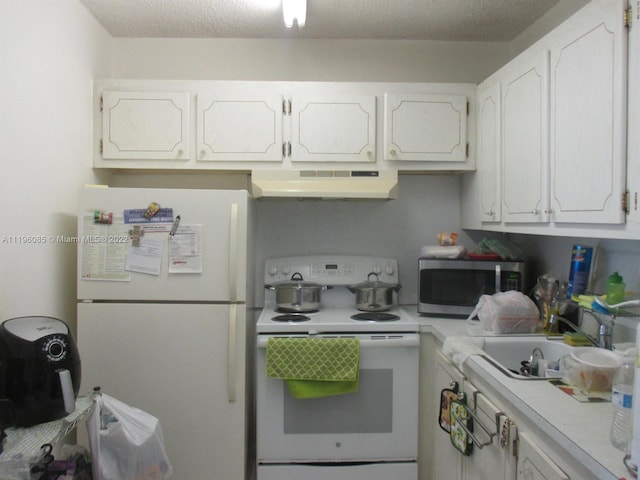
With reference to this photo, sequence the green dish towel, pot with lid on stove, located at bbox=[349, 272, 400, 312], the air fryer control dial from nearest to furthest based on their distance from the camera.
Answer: the air fryer control dial, the green dish towel, pot with lid on stove, located at bbox=[349, 272, 400, 312]

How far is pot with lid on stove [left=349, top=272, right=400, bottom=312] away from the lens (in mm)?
2404

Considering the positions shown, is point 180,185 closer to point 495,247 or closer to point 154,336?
point 154,336

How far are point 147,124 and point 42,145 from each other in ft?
1.86

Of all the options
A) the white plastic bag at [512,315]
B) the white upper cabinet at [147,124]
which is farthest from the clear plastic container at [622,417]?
the white upper cabinet at [147,124]

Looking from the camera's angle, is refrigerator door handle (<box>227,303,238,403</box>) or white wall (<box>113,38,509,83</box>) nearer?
refrigerator door handle (<box>227,303,238,403</box>)

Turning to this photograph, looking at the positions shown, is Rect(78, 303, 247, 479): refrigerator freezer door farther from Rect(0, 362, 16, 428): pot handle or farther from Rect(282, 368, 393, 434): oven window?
Rect(0, 362, 16, 428): pot handle

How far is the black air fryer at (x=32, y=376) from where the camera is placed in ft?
4.21

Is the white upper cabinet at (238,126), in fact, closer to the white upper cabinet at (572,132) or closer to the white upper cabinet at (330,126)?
the white upper cabinet at (330,126)

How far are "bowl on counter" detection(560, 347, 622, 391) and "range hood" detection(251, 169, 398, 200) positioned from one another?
1.17 metres

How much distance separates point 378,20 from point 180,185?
147 centimetres

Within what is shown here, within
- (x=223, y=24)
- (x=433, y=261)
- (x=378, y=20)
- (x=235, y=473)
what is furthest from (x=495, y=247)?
(x=223, y=24)

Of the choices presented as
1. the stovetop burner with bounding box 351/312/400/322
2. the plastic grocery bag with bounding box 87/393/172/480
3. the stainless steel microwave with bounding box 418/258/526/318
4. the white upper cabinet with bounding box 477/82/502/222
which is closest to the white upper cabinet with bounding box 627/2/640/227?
the white upper cabinet with bounding box 477/82/502/222

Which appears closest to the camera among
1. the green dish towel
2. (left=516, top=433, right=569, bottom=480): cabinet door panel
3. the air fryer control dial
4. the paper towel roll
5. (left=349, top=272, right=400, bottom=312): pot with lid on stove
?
the paper towel roll

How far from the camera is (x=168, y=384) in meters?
2.02
